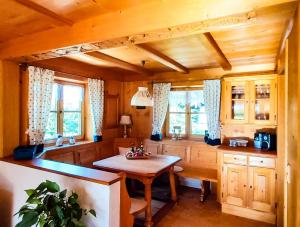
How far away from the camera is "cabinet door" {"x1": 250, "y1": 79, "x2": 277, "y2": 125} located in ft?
10.9

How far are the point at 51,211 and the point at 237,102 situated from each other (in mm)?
3190

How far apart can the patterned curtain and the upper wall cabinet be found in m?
1.21

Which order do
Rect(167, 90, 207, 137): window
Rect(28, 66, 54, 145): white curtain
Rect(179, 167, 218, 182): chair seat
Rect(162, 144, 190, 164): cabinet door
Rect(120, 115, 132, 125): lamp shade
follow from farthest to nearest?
Rect(120, 115, 132, 125): lamp shade < Rect(167, 90, 207, 137): window < Rect(162, 144, 190, 164): cabinet door < Rect(179, 167, 218, 182): chair seat < Rect(28, 66, 54, 145): white curtain

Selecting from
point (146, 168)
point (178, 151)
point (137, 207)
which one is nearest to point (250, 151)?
point (178, 151)

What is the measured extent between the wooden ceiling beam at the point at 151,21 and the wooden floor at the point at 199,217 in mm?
2561

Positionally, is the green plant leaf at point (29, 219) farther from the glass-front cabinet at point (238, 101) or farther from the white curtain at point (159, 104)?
the glass-front cabinet at point (238, 101)

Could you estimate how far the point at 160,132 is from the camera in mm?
4438

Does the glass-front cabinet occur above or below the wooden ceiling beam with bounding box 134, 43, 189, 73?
below

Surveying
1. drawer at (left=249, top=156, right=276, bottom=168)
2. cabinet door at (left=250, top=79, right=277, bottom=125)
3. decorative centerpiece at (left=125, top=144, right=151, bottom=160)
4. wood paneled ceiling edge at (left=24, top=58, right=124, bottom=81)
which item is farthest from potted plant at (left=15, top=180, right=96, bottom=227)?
cabinet door at (left=250, top=79, right=277, bottom=125)

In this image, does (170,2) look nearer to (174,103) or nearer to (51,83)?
(51,83)

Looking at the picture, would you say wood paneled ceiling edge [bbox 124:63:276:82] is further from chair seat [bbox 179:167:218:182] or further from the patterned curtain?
chair seat [bbox 179:167:218:182]

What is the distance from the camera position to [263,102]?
3424mm

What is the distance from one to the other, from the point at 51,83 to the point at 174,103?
247 centimetres

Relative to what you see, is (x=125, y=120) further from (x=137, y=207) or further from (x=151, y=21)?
(x=151, y=21)
